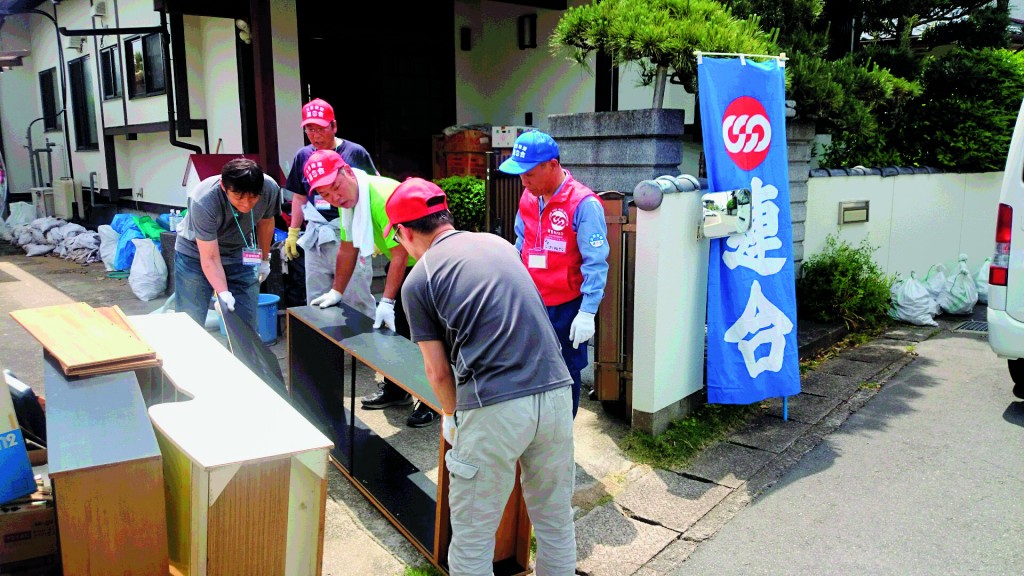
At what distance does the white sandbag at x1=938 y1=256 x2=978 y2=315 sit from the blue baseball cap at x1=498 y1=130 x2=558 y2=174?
19.2 feet

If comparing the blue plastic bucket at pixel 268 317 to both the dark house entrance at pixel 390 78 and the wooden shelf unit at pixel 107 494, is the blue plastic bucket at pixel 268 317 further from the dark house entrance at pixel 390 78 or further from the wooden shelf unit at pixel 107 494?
the dark house entrance at pixel 390 78

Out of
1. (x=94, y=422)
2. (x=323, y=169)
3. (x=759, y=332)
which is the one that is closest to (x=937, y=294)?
(x=759, y=332)

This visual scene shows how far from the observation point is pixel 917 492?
3830 mm

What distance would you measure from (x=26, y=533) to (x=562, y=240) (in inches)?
101

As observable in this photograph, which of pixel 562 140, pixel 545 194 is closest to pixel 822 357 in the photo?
pixel 562 140

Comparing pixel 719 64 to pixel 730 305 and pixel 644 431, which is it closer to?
pixel 730 305

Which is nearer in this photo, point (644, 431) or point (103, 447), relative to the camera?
point (103, 447)

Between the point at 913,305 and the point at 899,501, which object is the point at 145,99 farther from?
the point at 899,501

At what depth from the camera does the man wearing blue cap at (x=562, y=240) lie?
12.0 feet

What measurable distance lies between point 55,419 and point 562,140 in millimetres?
3816

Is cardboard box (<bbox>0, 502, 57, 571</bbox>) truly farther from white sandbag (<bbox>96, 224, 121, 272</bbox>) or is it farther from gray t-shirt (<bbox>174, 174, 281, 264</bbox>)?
white sandbag (<bbox>96, 224, 121, 272</bbox>)

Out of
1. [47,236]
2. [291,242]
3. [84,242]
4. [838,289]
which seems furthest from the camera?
[47,236]

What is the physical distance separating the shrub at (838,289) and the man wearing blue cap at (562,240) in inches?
137

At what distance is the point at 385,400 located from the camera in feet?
16.3
